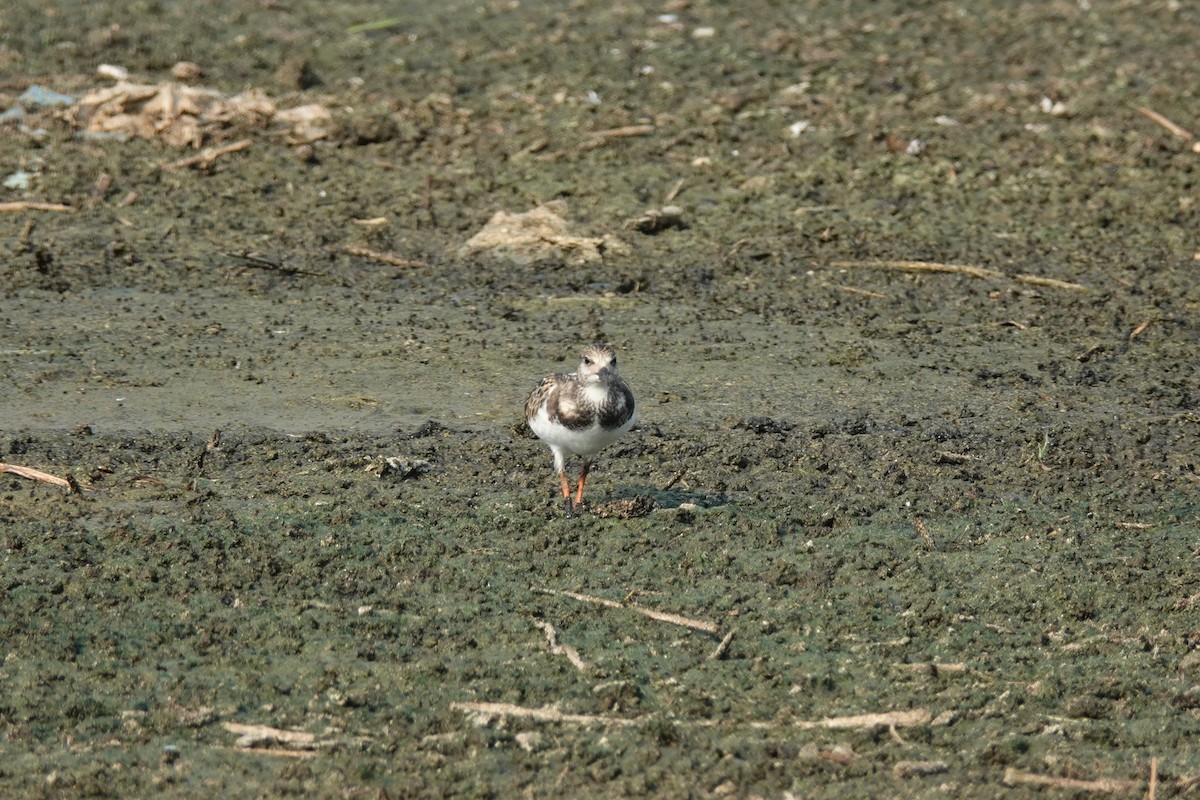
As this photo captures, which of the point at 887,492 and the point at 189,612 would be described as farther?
the point at 887,492

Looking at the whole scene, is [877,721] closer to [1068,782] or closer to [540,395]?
[1068,782]

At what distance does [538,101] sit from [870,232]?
3.25 m

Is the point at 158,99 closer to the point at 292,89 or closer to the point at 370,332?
the point at 292,89

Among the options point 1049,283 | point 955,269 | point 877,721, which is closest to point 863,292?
point 955,269

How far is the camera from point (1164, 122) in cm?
1352

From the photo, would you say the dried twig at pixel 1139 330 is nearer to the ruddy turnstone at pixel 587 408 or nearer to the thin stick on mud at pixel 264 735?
the ruddy turnstone at pixel 587 408

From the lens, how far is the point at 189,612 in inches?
268

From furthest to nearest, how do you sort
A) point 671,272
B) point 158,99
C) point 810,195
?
point 158,99
point 810,195
point 671,272

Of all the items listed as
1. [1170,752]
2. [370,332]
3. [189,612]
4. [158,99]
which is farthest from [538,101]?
[1170,752]

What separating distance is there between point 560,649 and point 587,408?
4.40ft

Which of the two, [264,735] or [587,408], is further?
[587,408]

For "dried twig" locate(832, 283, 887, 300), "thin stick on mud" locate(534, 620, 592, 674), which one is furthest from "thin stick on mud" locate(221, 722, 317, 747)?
"dried twig" locate(832, 283, 887, 300)

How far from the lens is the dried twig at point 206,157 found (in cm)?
1257

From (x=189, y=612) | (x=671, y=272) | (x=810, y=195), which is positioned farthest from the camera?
(x=810, y=195)
